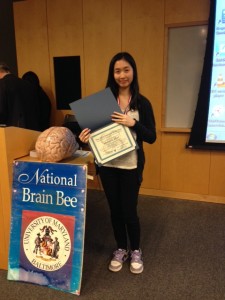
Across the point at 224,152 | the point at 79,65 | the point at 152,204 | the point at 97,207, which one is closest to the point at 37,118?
the point at 79,65

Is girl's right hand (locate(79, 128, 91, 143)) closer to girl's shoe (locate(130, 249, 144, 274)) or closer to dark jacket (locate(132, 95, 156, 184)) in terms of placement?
dark jacket (locate(132, 95, 156, 184))

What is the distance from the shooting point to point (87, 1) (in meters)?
2.97

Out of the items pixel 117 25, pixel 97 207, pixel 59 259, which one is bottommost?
pixel 97 207

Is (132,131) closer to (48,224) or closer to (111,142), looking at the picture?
(111,142)

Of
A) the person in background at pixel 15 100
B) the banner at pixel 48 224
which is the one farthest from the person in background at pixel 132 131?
the person in background at pixel 15 100

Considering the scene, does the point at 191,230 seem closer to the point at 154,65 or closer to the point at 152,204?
the point at 152,204

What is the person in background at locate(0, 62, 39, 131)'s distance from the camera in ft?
8.89

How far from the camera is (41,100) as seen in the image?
3.20m

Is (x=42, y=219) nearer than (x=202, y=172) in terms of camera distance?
Yes

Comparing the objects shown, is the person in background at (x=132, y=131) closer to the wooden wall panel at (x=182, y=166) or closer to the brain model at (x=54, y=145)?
the brain model at (x=54, y=145)

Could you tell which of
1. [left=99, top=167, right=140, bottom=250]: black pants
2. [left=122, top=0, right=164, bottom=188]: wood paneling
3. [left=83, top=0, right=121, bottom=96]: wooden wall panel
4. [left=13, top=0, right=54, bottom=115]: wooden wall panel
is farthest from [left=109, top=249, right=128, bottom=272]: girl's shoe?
[left=13, top=0, right=54, bottom=115]: wooden wall panel

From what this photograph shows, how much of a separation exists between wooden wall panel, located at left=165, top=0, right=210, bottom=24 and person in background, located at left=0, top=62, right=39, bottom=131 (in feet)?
5.34

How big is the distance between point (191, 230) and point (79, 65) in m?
2.18

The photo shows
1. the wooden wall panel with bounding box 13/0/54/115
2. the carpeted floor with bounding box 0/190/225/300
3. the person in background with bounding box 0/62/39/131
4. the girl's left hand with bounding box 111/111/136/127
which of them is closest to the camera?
the girl's left hand with bounding box 111/111/136/127
